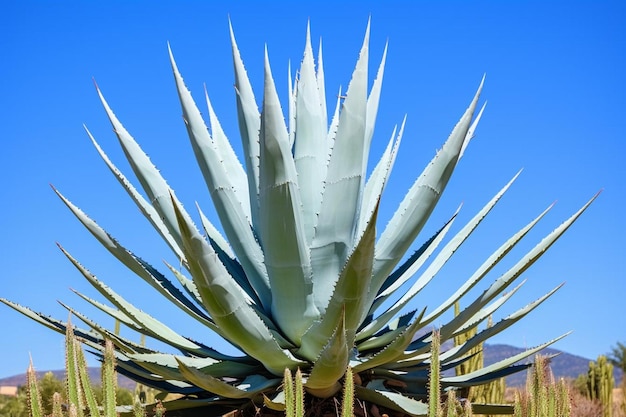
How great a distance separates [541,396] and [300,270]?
1.01 meters

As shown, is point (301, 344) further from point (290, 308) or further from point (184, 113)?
point (184, 113)

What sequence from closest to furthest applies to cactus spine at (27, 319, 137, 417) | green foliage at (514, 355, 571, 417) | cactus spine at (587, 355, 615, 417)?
1. cactus spine at (27, 319, 137, 417)
2. green foliage at (514, 355, 571, 417)
3. cactus spine at (587, 355, 615, 417)

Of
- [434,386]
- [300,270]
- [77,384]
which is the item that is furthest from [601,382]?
[77,384]

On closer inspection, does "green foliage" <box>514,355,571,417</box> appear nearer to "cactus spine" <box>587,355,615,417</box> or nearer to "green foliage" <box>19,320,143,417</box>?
"green foliage" <box>19,320,143,417</box>

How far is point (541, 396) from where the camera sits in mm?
2807

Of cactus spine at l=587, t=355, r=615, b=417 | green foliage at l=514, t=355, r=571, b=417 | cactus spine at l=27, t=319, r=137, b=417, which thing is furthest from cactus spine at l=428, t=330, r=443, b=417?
cactus spine at l=587, t=355, r=615, b=417

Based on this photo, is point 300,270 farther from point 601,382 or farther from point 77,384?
point 601,382

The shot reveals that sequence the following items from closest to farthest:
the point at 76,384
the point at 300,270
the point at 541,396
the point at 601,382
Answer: the point at 76,384
the point at 541,396
the point at 300,270
the point at 601,382

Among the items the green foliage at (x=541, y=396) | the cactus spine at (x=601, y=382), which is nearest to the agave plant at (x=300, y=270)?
the green foliage at (x=541, y=396)

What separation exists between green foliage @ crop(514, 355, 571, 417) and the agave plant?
1.44 ft

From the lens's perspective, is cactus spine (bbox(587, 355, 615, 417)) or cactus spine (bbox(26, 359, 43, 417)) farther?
cactus spine (bbox(587, 355, 615, 417))

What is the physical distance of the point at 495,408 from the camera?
357 cm

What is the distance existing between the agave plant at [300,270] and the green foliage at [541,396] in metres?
0.44

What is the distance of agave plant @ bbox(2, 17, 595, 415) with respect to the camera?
310 cm
